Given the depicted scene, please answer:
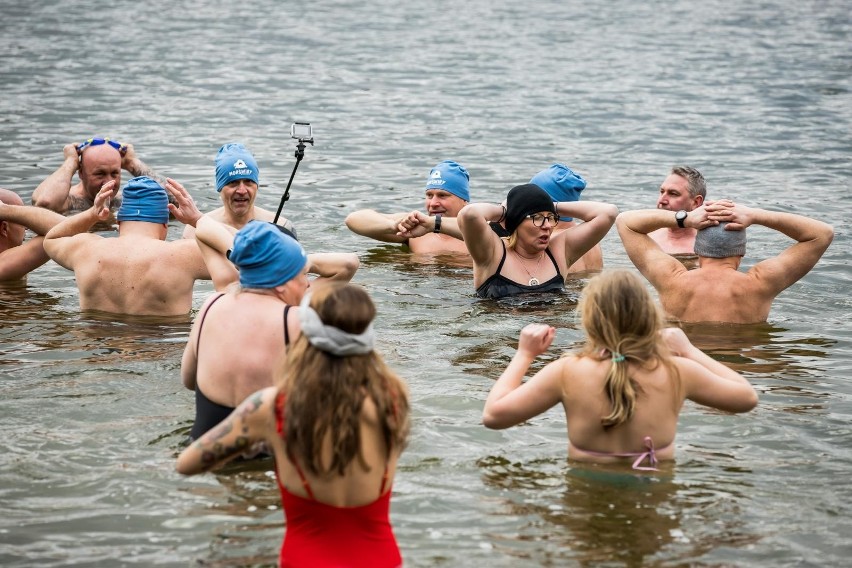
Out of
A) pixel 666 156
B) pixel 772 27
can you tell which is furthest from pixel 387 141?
pixel 772 27

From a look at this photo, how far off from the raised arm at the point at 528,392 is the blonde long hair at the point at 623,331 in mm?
238

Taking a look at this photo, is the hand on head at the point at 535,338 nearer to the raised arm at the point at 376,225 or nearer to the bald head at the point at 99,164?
the raised arm at the point at 376,225

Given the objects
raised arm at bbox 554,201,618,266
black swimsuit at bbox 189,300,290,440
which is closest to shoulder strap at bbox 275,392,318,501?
black swimsuit at bbox 189,300,290,440

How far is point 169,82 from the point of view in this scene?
22672 mm

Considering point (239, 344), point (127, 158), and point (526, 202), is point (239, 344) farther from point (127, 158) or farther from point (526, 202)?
point (127, 158)

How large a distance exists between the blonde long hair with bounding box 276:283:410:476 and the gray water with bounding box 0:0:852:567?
3.67 feet

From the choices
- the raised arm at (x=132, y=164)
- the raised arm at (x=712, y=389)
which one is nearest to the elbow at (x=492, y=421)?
the raised arm at (x=712, y=389)

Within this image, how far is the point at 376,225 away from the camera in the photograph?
11.9 meters

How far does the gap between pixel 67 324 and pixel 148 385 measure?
6.52ft

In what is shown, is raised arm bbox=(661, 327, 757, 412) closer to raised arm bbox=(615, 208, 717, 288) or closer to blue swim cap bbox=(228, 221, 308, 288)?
blue swim cap bbox=(228, 221, 308, 288)

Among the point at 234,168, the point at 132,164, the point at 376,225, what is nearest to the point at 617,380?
the point at 234,168

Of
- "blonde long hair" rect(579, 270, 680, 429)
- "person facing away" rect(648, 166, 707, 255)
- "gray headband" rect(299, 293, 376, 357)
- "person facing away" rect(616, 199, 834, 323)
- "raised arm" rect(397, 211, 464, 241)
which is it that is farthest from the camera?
"person facing away" rect(648, 166, 707, 255)

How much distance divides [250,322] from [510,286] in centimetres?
454

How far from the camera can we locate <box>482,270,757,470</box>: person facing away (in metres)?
5.77
